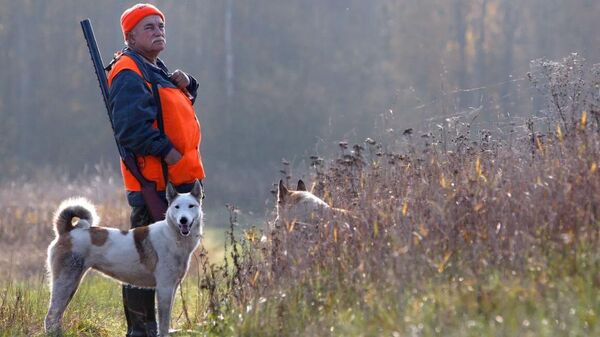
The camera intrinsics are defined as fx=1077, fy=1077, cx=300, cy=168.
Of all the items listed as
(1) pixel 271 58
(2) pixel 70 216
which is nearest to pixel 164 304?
(2) pixel 70 216

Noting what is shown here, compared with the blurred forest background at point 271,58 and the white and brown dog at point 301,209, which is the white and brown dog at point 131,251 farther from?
the blurred forest background at point 271,58

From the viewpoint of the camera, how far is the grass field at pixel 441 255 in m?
5.55

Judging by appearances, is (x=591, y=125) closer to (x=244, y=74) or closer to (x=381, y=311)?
(x=381, y=311)

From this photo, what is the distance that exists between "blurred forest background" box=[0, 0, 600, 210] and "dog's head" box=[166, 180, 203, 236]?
1285 inches

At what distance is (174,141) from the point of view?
7.39 meters

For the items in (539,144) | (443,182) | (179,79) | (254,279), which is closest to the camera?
(443,182)

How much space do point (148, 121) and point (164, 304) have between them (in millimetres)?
1246

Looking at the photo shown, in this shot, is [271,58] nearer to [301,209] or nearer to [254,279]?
[301,209]

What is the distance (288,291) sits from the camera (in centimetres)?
660

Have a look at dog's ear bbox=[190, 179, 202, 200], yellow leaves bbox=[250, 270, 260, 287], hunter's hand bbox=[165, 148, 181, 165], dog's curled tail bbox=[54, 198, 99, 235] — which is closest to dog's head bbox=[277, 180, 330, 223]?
yellow leaves bbox=[250, 270, 260, 287]

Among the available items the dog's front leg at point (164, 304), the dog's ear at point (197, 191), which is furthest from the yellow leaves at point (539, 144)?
the dog's front leg at point (164, 304)

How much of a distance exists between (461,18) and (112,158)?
52.6 feet

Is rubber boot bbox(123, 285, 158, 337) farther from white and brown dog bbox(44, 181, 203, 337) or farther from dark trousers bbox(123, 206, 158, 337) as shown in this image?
white and brown dog bbox(44, 181, 203, 337)

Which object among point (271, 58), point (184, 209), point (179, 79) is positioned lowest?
point (184, 209)
